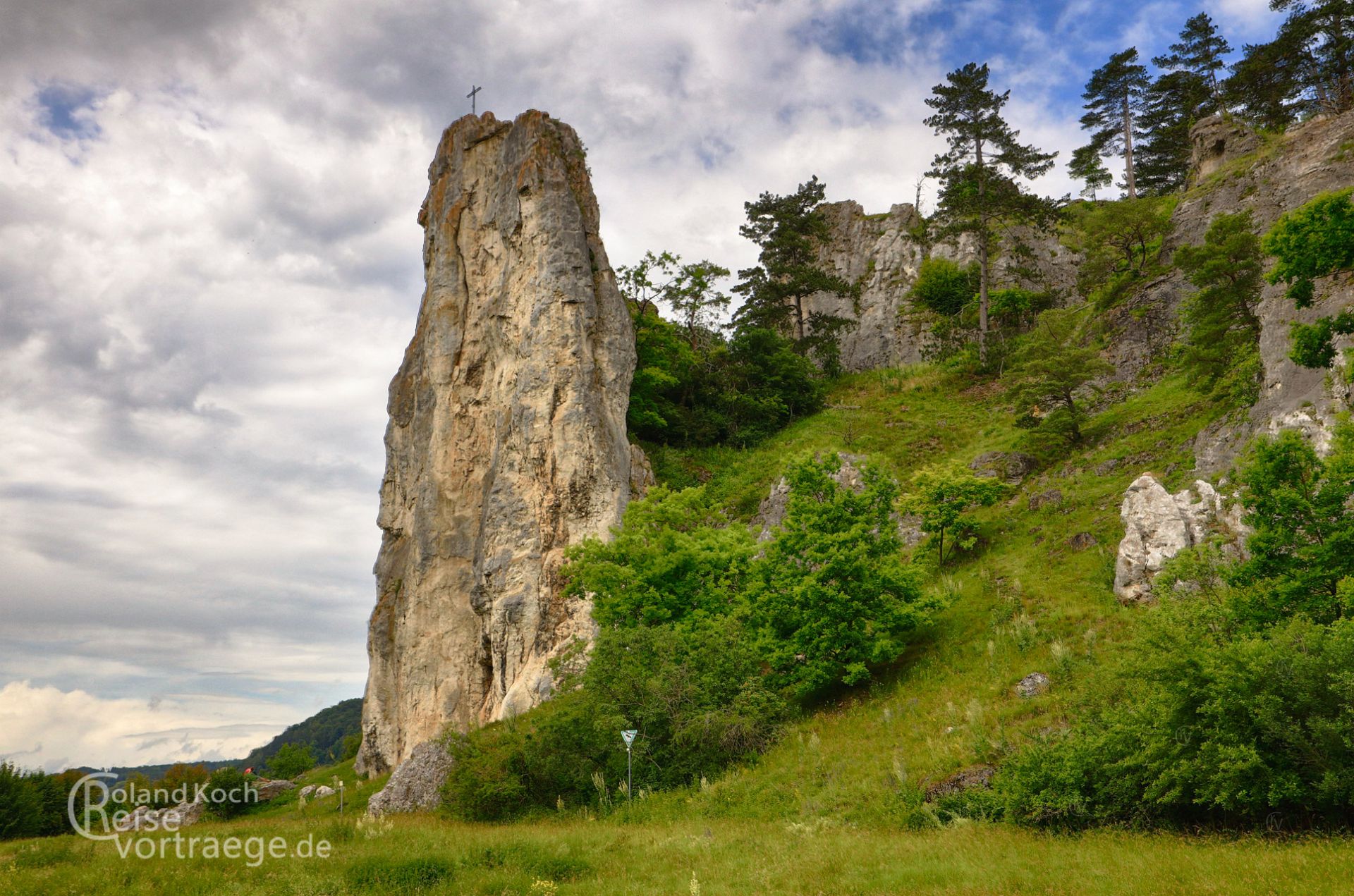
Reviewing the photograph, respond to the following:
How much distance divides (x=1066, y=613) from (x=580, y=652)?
13743mm

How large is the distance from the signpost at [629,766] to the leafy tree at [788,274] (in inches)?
1279

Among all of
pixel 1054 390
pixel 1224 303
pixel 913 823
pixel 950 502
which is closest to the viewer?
pixel 913 823

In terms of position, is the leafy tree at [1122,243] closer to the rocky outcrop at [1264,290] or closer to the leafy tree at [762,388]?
the rocky outcrop at [1264,290]

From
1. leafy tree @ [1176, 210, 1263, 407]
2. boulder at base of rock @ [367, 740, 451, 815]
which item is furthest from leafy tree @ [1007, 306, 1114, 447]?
boulder at base of rock @ [367, 740, 451, 815]

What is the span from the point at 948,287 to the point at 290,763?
60.7 meters

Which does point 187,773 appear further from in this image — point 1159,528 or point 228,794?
point 1159,528

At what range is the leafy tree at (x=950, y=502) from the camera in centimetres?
2495

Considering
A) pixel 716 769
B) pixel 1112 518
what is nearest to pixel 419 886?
pixel 716 769

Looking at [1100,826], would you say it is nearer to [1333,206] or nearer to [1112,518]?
[1112,518]

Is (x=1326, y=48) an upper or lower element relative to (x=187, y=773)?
upper

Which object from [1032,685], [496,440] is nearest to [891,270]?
[496,440]

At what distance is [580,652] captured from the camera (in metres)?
23.0

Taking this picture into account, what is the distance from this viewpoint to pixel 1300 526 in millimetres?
13352

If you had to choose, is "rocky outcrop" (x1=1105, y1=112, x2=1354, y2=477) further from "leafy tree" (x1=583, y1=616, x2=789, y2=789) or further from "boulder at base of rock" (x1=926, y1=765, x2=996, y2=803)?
"leafy tree" (x1=583, y1=616, x2=789, y2=789)
